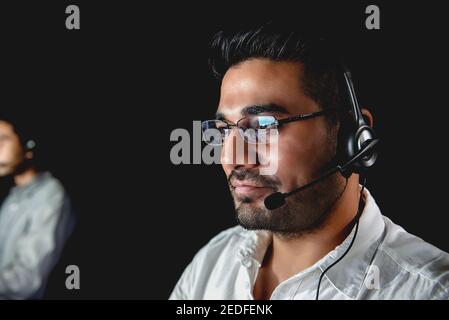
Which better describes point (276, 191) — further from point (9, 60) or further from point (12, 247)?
point (12, 247)

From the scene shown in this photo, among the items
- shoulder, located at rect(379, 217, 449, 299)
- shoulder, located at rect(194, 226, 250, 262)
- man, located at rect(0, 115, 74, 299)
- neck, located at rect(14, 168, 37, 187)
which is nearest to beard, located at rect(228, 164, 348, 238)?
shoulder, located at rect(379, 217, 449, 299)

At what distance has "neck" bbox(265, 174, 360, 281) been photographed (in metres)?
1.22

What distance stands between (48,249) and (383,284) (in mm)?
1684

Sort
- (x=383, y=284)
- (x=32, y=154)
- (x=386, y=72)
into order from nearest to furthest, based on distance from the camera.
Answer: (x=383, y=284), (x=386, y=72), (x=32, y=154)

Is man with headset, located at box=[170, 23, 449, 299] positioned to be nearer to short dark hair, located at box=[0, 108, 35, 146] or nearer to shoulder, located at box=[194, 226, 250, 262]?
shoulder, located at box=[194, 226, 250, 262]

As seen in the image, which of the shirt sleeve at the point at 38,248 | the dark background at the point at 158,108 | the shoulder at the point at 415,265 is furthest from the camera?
the shirt sleeve at the point at 38,248

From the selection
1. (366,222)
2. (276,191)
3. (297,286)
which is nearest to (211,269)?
(297,286)

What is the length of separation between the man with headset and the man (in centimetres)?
128

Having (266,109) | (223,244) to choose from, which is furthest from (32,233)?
(266,109)

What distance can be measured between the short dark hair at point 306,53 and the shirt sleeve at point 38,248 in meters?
1.45

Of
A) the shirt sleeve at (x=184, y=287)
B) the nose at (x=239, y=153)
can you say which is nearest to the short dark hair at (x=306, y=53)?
the nose at (x=239, y=153)

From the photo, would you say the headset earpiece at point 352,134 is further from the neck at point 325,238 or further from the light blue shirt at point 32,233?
the light blue shirt at point 32,233

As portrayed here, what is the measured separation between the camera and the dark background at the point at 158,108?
4.31ft

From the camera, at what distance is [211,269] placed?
1.50 metres
